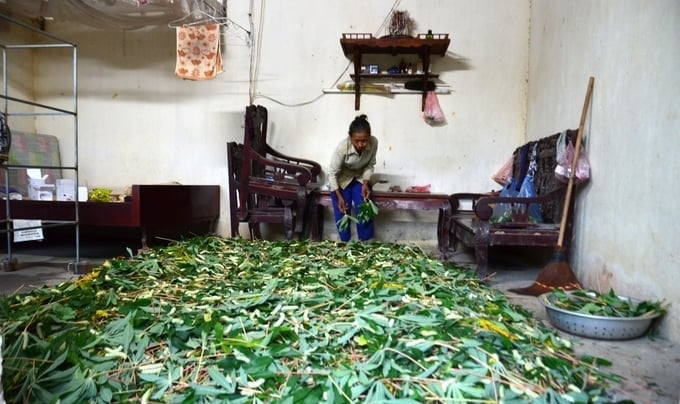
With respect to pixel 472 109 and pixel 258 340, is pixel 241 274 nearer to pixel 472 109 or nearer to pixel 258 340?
pixel 258 340

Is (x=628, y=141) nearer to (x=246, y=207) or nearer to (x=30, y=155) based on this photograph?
(x=246, y=207)

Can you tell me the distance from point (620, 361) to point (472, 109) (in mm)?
3218

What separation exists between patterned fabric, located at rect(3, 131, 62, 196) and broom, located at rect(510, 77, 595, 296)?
16.0ft

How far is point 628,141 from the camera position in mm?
2215

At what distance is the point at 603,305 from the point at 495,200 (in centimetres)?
92

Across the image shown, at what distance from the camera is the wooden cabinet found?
389cm

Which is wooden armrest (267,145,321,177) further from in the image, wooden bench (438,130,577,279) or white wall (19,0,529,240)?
wooden bench (438,130,577,279)

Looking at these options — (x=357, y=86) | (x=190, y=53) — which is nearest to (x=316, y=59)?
(x=357, y=86)

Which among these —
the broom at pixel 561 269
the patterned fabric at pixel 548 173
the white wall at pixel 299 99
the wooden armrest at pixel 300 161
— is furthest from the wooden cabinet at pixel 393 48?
the broom at pixel 561 269

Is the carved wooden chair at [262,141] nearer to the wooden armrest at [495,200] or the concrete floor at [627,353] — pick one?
the concrete floor at [627,353]

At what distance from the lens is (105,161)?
473cm

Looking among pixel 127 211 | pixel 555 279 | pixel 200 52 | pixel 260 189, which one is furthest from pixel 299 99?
pixel 555 279

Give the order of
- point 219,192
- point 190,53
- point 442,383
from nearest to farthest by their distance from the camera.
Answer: point 442,383 < point 190,53 < point 219,192

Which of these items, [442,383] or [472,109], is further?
[472,109]
